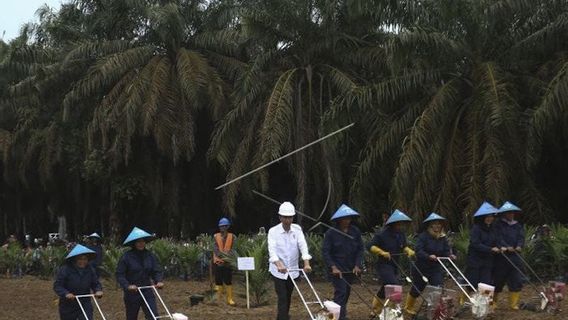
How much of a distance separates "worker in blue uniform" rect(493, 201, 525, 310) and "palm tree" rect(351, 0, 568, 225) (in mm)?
5229

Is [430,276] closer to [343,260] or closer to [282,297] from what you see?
[343,260]

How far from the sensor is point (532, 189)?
18.1m

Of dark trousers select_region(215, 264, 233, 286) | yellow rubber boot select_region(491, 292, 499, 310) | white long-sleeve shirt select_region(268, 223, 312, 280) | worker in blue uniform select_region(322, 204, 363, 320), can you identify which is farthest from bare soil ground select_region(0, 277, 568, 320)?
white long-sleeve shirt select_region(268, 223, 312, 280)

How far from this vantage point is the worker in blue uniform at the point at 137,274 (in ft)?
31.6

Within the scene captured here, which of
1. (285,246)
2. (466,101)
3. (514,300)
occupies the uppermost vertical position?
(466,101)

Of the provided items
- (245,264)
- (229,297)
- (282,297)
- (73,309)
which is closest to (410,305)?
(282,297)

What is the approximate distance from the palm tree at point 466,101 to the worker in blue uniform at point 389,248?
6.82 meters

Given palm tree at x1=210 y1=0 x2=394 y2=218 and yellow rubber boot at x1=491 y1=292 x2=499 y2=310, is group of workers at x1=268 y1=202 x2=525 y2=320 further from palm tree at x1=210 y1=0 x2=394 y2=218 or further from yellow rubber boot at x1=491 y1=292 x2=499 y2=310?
palm tree at x1=210 y1=0 x2=394 y2=218

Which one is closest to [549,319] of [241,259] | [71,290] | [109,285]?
[241,259]

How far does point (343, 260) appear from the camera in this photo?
10.2m

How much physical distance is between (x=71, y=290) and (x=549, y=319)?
6029 millimetres

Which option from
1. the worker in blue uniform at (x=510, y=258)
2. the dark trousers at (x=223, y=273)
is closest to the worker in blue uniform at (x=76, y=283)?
the dark trousers at (x=223, y=273)

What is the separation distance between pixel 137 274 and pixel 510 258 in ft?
17.4

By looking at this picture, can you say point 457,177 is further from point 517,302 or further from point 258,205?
point 258,205
